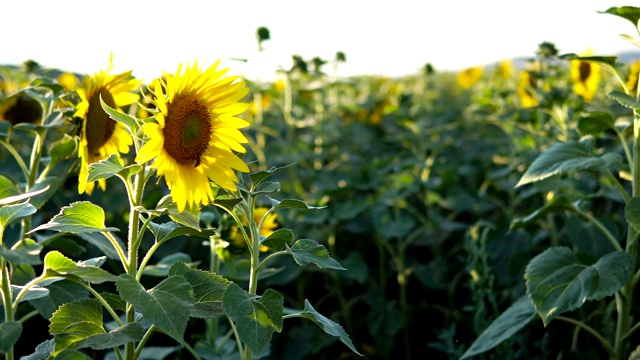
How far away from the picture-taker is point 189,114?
130 centimetres

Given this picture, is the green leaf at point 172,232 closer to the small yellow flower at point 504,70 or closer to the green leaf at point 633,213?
the green leaf at point 633,213

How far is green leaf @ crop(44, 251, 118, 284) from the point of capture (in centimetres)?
113

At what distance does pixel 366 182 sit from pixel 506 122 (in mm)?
1133

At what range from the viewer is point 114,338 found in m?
1.16

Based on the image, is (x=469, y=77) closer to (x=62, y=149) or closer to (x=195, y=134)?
(x=62, y=149)

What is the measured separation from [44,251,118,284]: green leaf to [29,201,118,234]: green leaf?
52 mm

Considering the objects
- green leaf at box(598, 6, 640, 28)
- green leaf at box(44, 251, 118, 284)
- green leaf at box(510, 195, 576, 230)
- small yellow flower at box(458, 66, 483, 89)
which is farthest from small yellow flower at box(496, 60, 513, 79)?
green leaf at box(44, 251, 118, 284)

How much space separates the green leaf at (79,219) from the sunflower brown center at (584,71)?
3300 mm

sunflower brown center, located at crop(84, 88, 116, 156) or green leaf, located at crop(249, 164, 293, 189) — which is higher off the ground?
sunflower brown center, located at crop(84, 88, 116, 156)

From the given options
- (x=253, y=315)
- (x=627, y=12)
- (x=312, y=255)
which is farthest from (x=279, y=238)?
(x=627, y=12)

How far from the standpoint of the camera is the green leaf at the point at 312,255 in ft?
4.14

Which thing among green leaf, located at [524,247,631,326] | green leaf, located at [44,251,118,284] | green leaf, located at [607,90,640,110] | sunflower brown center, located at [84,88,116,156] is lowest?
green leaf, located at [524,247,631,326]

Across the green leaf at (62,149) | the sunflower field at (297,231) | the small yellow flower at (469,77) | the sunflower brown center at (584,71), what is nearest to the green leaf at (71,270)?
the sunflower field at (297,231)

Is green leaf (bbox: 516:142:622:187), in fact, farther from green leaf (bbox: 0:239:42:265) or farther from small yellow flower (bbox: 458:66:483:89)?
small yellow flower (bbox: 458:66:483:89)
